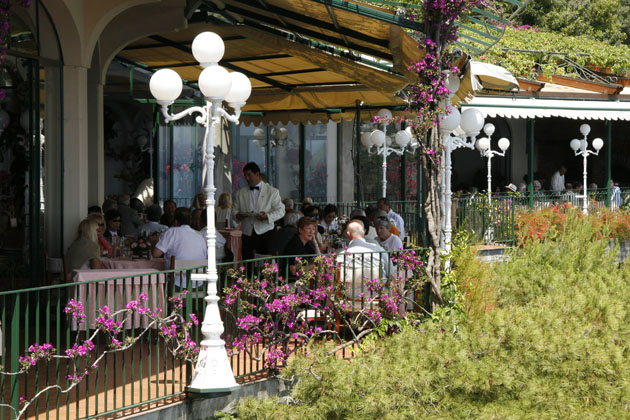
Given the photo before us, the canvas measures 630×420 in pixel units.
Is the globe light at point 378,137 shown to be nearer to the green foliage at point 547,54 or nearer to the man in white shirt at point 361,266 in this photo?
the green foliage at point 547,54

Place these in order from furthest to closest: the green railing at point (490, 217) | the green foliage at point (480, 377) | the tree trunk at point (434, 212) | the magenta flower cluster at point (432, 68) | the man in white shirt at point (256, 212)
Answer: the green railing at point (490, 217)
the man in white shirt at point (256, 212)
the tree trunk at point (434, 212)
the magenta flower cluster at point (432, 68)
the green foliage at point (480, 377)

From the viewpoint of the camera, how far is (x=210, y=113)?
7.24 metres

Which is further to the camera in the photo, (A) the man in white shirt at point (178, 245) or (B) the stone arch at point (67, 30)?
(B) the stone arch at point (67, 30)

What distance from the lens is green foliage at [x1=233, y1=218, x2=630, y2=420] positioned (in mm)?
6398

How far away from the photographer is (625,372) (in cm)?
668

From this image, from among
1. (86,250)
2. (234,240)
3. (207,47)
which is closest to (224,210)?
(234,240)

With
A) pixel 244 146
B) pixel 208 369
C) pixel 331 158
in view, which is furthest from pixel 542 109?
pixel 208 369

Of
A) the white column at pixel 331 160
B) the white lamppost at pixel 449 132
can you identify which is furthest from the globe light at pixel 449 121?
→ the white column at pixel 331 160

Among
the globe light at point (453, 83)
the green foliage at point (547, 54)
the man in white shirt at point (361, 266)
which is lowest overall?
the man in white shirt at point (361, 266)

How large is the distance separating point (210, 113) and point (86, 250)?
8.22 feet

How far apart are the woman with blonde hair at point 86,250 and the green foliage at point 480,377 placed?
2652 millimetres

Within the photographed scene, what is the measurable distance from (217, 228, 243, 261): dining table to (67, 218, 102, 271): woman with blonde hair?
275 centimetres

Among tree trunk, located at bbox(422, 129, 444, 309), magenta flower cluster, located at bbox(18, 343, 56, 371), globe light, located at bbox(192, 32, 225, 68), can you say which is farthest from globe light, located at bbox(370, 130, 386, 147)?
magenta flower cluster, located at bbox(18, 343, 56, 371)

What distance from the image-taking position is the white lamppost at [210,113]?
7004mm
